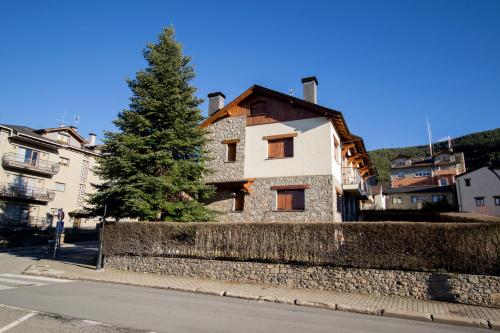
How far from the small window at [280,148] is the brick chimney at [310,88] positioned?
11.1 ft

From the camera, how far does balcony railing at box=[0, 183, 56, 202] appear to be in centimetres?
3159

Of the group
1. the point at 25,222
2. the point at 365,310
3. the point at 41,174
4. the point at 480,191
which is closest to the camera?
the point at 365,310

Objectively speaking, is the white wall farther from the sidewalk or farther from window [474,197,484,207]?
window [474,197,484,207]

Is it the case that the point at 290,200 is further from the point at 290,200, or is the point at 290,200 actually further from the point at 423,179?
the point at 423,179

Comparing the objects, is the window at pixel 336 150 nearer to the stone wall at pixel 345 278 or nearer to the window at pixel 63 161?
the stone wall at pixel 345 278

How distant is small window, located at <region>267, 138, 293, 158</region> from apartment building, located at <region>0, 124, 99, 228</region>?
1809 cm

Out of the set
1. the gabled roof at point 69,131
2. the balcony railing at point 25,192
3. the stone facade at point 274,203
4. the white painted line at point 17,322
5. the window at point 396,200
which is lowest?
the white painted line at point 17,322

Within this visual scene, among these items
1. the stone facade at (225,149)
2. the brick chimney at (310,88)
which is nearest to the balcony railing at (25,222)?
the stone facade at (225,149)

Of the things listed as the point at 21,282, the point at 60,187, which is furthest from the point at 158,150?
the point at 60,187

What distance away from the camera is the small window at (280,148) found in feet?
66.8

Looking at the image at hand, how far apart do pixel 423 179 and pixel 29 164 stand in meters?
68.3

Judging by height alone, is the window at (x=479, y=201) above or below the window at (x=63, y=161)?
below

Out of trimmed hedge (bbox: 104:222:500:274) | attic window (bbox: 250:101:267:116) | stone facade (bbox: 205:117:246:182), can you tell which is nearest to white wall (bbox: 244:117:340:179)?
stone facade (bbox: 205:117:246:182)

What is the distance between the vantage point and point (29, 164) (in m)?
34.2
